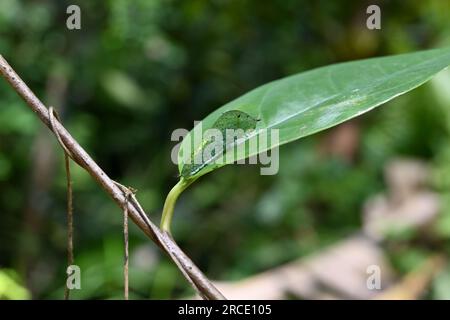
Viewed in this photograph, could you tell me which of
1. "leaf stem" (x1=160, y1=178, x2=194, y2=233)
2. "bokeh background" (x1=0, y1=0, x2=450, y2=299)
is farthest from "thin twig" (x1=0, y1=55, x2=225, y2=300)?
"bokeh background" (x1=0, y1=0, x2=450, y2=299)

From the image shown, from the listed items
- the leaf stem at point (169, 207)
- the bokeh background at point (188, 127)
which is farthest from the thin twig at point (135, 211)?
the bokeh background at point (188, 127)

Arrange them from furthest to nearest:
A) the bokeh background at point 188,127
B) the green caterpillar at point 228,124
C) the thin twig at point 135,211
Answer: the bokeh background at point 188,127, the green caterpillar at point 228,124, the thin twig at point 135,211

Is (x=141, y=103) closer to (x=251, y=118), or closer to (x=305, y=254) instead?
(x=305, y=254)

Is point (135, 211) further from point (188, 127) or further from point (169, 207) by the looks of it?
point (188, 127)

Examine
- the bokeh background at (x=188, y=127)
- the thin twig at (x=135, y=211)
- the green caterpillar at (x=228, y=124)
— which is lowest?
the thin twig at (x=135, y=211)

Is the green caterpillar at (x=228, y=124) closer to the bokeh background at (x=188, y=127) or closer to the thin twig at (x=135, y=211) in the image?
the thin twig at (x=135, y=211)

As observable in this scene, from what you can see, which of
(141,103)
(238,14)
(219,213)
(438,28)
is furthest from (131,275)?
(438,28)

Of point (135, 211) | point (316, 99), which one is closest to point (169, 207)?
point (135, 211)
